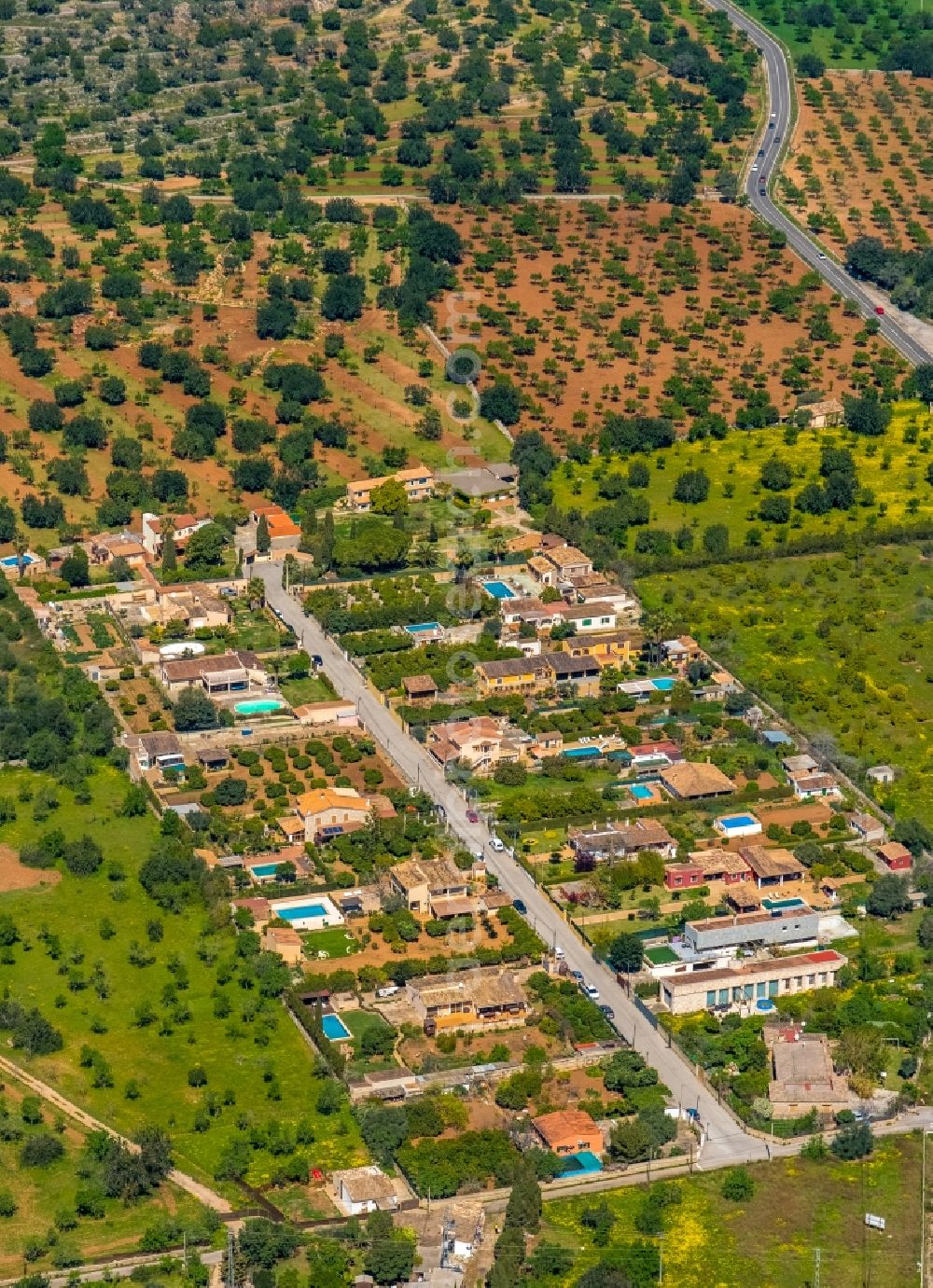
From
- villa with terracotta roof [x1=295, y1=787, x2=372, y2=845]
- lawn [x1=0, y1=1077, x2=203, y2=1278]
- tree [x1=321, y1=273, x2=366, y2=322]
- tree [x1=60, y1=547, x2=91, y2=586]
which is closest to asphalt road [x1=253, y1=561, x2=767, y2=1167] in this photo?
villa with terracotta roof [x1=295, y1=787, x2=372, y2=845]

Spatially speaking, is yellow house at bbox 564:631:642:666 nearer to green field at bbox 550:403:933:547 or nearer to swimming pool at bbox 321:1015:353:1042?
green field at bbox 550:403:933:547

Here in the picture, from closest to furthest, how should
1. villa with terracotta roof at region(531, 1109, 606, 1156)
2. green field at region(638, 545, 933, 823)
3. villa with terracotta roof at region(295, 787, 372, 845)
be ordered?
villa with terracotta roof at region(531, 1109, 606, 1156) → villa with terracotta roof at region(295, 787, 372, 845) → green field at region(638, 545, 933, 823)

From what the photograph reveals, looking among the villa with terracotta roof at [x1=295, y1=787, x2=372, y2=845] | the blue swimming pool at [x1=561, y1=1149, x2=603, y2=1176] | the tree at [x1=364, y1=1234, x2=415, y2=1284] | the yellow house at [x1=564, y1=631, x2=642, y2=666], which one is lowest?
the yellow house at [x1=564, y1=631, x2=642, y2=666]

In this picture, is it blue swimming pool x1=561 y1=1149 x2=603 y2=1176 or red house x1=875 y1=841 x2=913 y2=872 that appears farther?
red house x1=875 y1=841 x2=913 y2=872

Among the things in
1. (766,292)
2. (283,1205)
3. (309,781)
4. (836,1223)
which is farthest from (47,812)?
(766,292)

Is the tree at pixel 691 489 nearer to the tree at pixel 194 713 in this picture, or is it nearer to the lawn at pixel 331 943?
the tree at pixel 194 713

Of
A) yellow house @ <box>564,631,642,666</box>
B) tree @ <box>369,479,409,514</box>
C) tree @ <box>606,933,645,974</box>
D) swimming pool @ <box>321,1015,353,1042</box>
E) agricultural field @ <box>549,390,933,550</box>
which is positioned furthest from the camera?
agricultural field @ <box>549,390,933,550</box>

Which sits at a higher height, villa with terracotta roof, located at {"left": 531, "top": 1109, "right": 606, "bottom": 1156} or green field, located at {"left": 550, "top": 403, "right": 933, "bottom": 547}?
villa with terracotta roof, located at {"left": 531, "top": 1109, "right": 606, "bottom": 1156}
